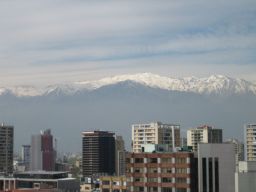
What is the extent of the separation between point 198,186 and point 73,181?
72.7 meters

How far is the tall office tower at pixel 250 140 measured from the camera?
152 m

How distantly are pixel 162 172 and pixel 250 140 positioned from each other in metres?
90.2

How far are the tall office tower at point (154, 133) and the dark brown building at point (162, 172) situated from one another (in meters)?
87.9

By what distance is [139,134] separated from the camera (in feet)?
547

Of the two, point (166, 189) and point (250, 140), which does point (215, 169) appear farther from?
point (250, 140)

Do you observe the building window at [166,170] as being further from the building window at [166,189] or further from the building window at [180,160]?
the building window at [166,189]

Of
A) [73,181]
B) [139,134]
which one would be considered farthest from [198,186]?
[139,134]

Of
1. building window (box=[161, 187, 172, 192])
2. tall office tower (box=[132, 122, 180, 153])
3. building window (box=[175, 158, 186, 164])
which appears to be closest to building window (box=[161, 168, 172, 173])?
building window (box=[175, 158, 186, 164])

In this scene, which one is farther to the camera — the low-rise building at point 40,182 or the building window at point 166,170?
the low-rise building at point 40,182

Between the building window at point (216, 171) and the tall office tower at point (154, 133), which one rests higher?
the tall office tower at point (154, 133)

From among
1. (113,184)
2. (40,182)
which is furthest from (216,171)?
(40,182)

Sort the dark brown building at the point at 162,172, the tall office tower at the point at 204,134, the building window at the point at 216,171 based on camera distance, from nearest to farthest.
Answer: the building window at the point at 216,171 < the dark brown building at the point at 162,172 < the tall office tower at the point at 204,134

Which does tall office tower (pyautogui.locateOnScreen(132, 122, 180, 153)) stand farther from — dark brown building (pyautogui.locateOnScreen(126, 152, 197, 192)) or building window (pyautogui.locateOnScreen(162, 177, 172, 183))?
building window (pyautogui.locateOnScreen(162, 177, 172, 183))

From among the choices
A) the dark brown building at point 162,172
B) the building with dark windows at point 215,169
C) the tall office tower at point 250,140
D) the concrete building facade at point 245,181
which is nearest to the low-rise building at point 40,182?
the tall office tower at point 250,140
